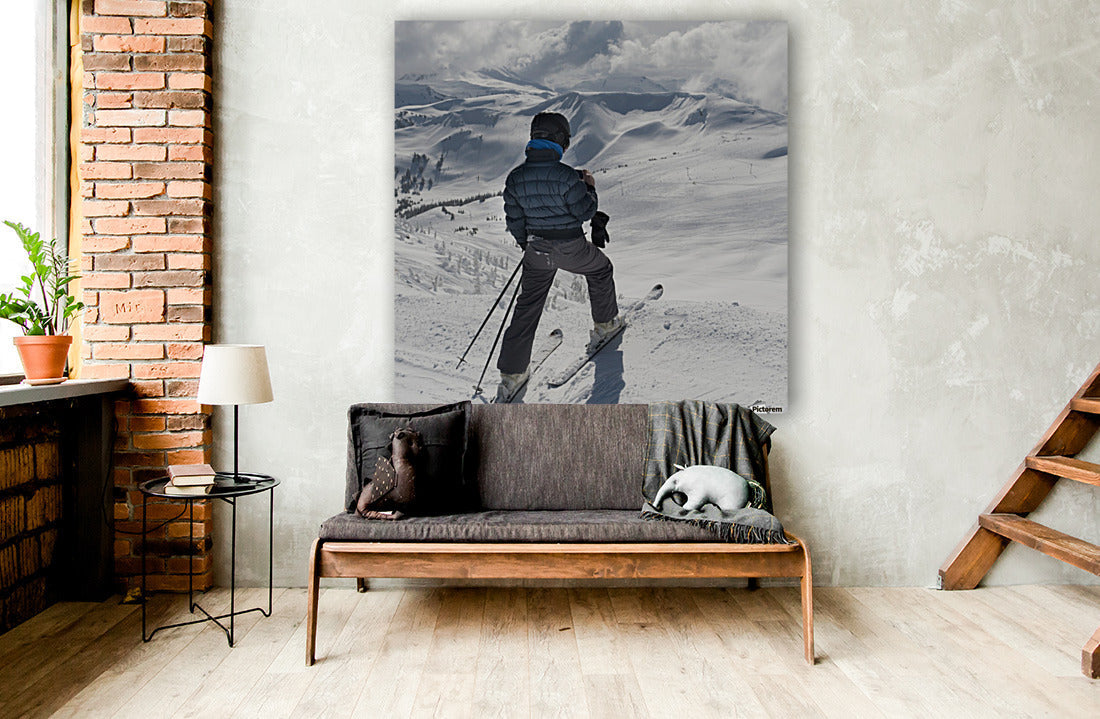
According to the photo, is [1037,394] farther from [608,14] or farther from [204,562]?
[204,562]

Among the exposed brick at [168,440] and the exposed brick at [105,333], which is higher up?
the exposed brick at [105,333]

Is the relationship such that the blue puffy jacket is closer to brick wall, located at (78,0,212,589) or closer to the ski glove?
the ski glove

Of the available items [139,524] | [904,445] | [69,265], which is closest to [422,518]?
[139,524]

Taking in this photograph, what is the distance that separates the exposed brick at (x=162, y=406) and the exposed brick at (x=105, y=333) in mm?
271

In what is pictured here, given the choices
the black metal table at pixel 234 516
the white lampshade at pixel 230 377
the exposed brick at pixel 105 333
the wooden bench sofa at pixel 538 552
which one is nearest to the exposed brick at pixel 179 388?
the exposed brick at pixel 105 333

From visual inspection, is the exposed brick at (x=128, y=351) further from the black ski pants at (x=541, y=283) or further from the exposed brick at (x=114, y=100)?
the black ski pants at (x=541, y=283)

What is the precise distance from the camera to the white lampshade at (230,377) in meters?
2.93

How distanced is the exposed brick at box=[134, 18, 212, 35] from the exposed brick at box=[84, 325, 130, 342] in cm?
121

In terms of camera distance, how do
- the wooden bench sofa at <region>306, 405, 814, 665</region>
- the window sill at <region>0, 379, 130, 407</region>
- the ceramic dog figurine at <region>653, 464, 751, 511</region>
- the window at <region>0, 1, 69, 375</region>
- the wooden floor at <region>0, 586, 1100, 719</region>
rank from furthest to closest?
1. the window at <region>0, 1, 69, 375</region>
2. the ceramic dog figurine at <region>653, 464, 751, 511</region>
3. the wooden bench sofa at <region>306, 405, 814, 665</region>
4. the window sill at <region>0, 379, 130, 407</region>
5. the wooden floor at <region>0, 586, 1100, 719</region>

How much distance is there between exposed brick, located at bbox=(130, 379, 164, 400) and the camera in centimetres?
341

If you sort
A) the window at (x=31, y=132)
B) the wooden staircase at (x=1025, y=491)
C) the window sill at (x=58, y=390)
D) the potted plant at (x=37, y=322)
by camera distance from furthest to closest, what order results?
the wooden staircase at (x=1025, y=491) → the window at (x=31, y=132) → the potted plant at (x=37, y=322) → the window sill at (x=58, y=390)

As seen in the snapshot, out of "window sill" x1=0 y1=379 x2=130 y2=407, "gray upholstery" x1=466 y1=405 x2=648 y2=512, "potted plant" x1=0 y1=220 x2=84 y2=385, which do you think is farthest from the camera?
"gray upholstery" x1=466 y1=405 x2=648 y2=512

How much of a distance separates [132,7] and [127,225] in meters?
0.89

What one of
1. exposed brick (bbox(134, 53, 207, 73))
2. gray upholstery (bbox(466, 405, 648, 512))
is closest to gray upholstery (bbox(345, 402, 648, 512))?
gray upholstery (bbox(466, 405, 648, 512))
